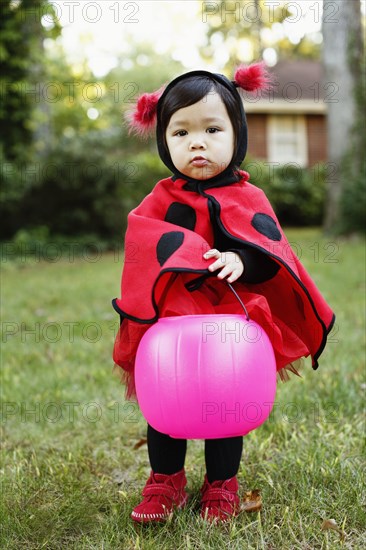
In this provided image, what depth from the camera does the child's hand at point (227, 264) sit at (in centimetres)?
195

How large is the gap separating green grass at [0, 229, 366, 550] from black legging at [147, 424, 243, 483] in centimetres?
15

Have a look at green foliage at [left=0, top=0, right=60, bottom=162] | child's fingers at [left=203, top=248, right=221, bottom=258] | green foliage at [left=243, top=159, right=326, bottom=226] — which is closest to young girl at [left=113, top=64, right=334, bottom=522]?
child's fingers at [left=203, top=248, right=221, bottom=258]

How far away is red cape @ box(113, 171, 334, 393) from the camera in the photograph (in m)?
1.99

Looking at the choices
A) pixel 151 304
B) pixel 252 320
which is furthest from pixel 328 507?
pixel 151 304

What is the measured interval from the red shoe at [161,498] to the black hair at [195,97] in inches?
45.4

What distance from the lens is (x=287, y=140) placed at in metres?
20.1

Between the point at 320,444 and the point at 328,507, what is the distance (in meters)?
0.53

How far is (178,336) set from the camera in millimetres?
1857

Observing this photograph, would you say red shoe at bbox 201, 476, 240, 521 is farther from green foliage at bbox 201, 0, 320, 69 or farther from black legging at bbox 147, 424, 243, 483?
green foliage at bbox 201, 0, 320, 69

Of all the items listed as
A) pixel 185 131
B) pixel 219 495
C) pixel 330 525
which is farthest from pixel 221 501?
pixel 185 131

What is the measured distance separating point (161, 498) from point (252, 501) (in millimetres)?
309

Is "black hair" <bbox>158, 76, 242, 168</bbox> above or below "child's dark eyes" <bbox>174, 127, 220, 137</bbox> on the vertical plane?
above

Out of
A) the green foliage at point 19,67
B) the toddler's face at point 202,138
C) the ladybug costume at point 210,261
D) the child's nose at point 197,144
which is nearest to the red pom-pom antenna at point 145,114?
the ladybug costume at point 210,261

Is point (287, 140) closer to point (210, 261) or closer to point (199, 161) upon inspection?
point (199, 161)
